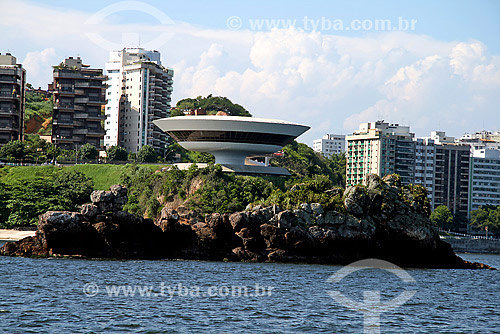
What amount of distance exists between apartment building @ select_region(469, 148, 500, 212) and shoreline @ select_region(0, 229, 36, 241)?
338 ft

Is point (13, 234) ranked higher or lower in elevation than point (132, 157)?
lower

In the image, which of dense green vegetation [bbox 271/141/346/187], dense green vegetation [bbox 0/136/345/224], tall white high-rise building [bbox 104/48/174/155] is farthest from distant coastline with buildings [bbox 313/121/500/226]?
dense green vegetation [bbox 0/136/345/224]

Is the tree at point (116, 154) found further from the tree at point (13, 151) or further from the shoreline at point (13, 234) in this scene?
the shoreline at point (13, 234)

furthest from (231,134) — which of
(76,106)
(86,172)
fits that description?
(76,106)

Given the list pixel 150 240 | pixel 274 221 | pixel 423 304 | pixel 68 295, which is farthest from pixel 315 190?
pixel 68 295

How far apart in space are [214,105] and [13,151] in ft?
208

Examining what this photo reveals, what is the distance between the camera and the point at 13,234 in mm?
89625

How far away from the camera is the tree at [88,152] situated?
12724 cm

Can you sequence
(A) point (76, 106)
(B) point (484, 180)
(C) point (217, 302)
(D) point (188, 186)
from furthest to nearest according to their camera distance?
(B) point (484, 180) → (A) point (76, 106) → (D) point (188, 186) → (C) point (217, 302)

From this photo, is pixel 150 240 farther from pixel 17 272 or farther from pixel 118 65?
pixel 118 65

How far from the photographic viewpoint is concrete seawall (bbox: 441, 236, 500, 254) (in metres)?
131

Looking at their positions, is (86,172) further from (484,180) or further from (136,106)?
(484,180)

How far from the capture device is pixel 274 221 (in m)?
67.8

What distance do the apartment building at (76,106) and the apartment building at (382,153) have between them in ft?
190
